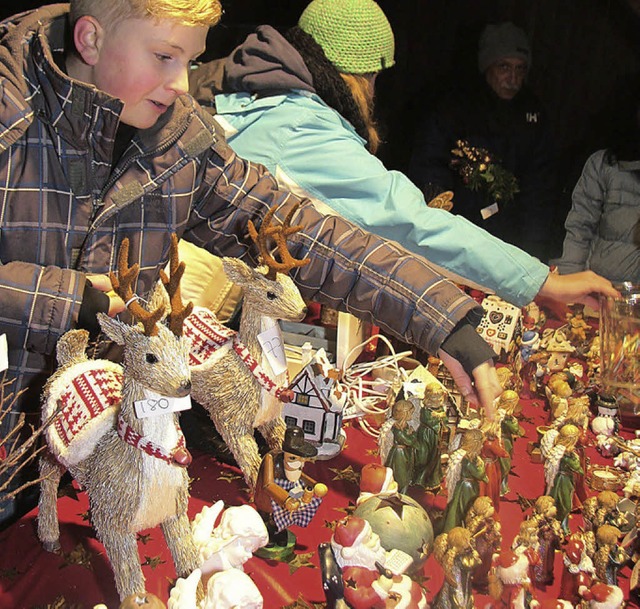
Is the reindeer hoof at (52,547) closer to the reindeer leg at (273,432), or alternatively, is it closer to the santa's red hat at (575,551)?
the reindeer leg at (273,432)

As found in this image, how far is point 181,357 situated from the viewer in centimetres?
112

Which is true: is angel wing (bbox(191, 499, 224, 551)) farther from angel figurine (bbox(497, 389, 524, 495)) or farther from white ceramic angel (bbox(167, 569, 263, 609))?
angel figurine (bbox(497, 389, 524, 495))

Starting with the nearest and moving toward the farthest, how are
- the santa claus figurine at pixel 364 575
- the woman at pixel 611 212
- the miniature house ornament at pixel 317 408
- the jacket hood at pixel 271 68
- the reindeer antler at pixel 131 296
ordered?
the reindeer antler at pixel 131 296 < the santa claus figurine at pixel 364 575 < the miniature house ornament at pixel 317 408 < the jacket hood at pixel 271 68 < the woman at pixel 611 212

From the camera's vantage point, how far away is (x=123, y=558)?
49.1 inches

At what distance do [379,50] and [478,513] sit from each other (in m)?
1.26

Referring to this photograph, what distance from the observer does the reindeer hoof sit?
1.41m

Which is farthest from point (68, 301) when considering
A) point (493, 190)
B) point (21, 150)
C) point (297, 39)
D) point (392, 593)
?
point (493, 190)

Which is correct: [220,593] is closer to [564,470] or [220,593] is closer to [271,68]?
[564,470]

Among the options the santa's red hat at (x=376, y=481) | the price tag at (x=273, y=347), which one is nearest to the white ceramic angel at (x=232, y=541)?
the santa's red hat at (x=376, y=481)

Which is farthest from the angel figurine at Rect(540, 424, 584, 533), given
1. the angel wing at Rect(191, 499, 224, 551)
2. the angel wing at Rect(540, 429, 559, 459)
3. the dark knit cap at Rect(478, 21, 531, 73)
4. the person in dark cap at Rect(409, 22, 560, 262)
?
the dark knit cap at Rect(478, 21, 531, 73)

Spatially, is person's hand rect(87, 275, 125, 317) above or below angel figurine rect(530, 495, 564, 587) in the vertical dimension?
above

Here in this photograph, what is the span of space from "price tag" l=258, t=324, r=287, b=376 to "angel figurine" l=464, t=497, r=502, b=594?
1.48 ft

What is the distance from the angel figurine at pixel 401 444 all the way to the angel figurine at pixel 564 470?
276mm

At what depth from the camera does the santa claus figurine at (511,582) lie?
130 centimetres
